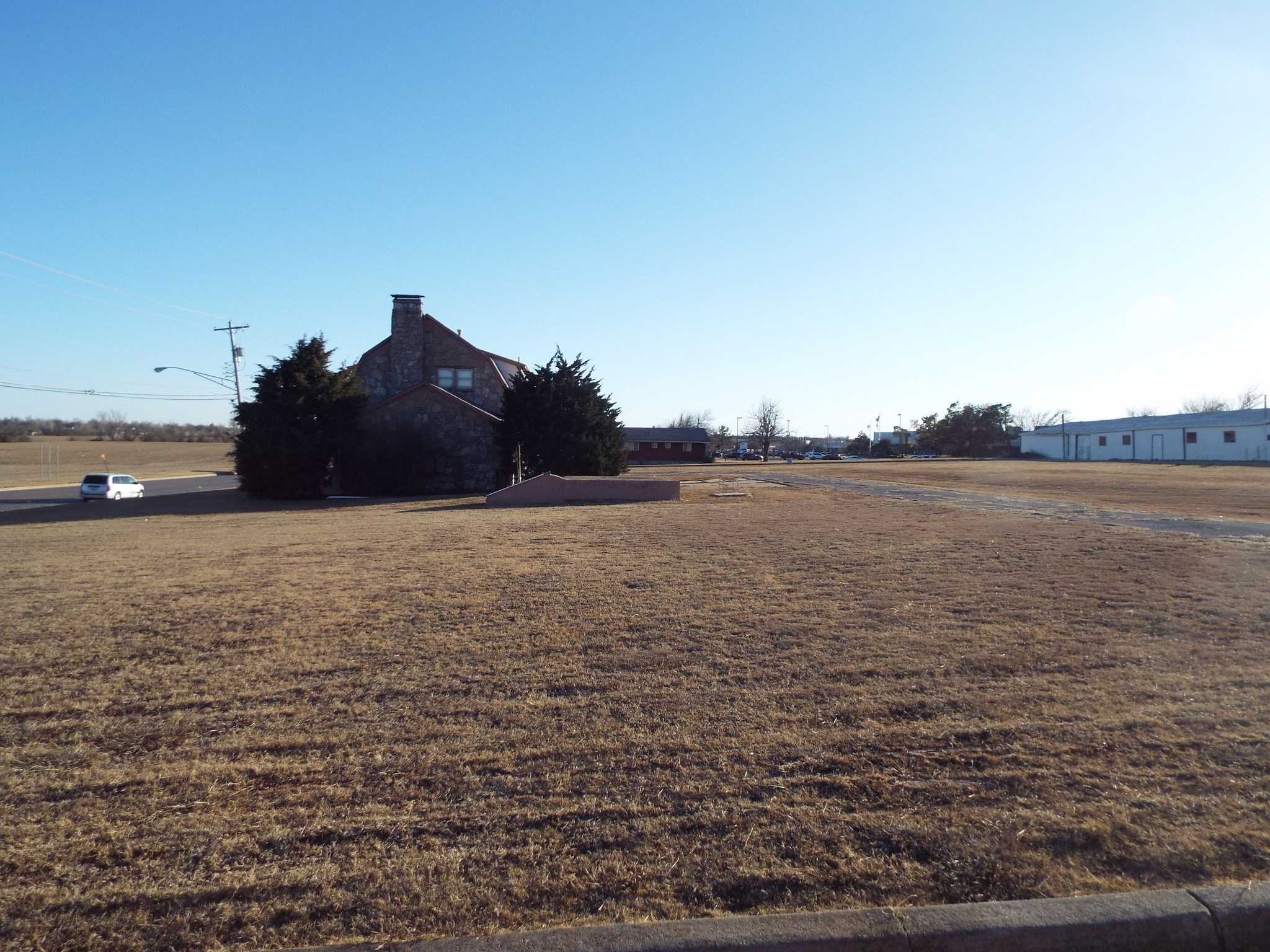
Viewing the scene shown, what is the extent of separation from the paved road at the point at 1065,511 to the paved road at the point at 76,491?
25.0 meters

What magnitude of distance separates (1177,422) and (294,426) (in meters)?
66.0

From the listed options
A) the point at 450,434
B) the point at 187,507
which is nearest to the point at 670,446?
the point at 450,434

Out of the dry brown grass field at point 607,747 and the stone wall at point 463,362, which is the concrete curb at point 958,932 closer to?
the dry brown grass field at point 607,747

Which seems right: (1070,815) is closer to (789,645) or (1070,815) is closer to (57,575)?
(789,645)

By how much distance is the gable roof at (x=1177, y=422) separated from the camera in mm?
59531

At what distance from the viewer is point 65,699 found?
17.8 feet

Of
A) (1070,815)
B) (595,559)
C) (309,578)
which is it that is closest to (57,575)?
(309,578)

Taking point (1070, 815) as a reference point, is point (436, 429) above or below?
above

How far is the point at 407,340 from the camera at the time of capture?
3309cm

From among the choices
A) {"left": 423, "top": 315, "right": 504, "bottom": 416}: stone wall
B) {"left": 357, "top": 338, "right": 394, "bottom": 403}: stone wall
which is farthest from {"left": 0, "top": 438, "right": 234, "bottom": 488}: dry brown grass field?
{"left": 423, "top": 315, "right": 504, "bottom": 416}: stone wall

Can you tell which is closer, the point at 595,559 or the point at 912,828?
the point at 912,828

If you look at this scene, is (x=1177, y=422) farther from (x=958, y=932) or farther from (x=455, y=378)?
(x=958, y=932)

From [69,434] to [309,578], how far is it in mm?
116485

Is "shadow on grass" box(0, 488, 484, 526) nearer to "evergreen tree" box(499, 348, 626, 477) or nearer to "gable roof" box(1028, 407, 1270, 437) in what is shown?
"evergreen tree" box(499, 348, 626, 477)
